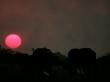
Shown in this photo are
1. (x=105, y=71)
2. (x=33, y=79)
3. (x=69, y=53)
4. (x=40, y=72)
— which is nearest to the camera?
(x=33, y=79)

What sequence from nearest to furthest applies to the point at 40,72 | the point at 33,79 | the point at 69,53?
1. the point at 33,79
2. the point at 40,72
3. the point at 69,53

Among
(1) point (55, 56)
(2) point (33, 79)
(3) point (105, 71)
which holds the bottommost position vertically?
(2) point (33, 79)

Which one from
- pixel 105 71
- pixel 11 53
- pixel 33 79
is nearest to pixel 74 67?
pixel 105 71

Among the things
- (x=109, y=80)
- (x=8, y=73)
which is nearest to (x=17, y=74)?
(x=8, y=73)

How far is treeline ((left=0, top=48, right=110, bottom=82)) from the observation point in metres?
38.6

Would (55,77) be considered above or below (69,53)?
below

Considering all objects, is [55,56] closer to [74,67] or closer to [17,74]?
[74,67]

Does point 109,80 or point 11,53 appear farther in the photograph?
point 11,53

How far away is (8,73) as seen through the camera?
38250mm

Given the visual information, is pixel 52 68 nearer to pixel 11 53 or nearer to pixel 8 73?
pixel 8 73

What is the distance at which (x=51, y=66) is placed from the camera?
140 ft

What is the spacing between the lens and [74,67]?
43250mm

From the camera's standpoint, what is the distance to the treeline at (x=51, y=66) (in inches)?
1521

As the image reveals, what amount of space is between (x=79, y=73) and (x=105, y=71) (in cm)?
396
